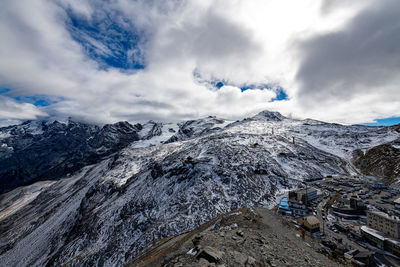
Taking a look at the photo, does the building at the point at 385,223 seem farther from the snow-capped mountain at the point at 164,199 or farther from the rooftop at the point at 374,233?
the snow-capped mountain at the point at 164,199

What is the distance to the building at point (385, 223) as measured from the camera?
30259 millimetres

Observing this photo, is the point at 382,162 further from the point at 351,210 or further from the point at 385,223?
the point at 385,223

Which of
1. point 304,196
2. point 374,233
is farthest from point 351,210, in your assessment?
point 374,233

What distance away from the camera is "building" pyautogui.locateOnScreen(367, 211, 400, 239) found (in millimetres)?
30259

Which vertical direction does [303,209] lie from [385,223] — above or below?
below

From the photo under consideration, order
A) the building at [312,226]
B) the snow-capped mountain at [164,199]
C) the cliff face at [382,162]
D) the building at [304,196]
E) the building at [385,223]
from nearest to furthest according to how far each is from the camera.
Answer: the building at [385,223] → the building at [312,226] → the building at [304,196] → the snow-capped mountain at [164,199] → the cliff face at [382,162]

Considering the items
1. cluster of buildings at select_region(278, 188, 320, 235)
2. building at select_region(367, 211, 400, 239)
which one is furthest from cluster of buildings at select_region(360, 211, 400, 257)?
cluster of buildings at select_region(278, 188, 320, 235)

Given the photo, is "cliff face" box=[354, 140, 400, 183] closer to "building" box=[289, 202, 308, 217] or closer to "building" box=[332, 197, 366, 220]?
"building" box=[332, 197, 366, 220]

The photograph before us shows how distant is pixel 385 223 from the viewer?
3184cm

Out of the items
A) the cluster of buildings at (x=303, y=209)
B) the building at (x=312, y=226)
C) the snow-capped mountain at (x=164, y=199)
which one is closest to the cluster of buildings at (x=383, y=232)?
the cluster of buildings at (x=303, y=209)

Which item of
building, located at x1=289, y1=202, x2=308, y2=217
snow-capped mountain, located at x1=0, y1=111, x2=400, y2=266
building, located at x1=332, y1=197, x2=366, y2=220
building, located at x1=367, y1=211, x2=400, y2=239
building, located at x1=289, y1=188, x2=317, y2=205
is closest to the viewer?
building, located at x1=367, y1=211, x2=400, y2=239

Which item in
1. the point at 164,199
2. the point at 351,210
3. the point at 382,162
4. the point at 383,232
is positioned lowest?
the point at 164,199

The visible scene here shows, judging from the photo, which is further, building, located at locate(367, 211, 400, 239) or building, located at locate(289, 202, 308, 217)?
building, located at locate(289, 202, 308, 217)

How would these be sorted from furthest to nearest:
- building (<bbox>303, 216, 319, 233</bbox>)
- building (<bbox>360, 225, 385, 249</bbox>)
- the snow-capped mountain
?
the snow-capped mountain → building (<bbox>303, 216, 319, 233</bbox>) → building (<bbox>360, 225, 385, 249</bbox>)
